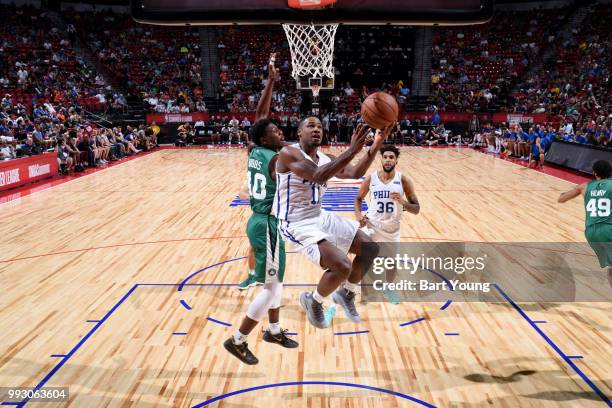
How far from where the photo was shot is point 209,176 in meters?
14.8

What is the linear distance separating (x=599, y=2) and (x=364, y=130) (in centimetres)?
3190

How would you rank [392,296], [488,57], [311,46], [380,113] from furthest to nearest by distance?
[488,57] → [311,46] → [392,296] → [380,113]

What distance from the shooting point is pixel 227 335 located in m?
4.74

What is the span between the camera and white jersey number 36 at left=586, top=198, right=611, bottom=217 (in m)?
5.18

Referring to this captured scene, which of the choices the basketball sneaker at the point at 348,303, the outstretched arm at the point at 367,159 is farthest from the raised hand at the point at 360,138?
the basketball sneaker at the point at 348,303

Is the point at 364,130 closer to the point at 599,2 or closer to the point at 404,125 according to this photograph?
the point at 404,125

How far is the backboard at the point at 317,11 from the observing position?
8.41 meters

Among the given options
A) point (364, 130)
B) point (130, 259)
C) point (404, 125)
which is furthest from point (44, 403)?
point (404, 125)

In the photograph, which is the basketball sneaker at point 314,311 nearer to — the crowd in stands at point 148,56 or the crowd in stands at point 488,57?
the crowd in stands at point 148,56

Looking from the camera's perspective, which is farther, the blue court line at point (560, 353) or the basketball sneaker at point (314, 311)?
the basketball sneaker at point (314, 311)

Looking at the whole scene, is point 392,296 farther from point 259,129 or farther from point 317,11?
point 317,11

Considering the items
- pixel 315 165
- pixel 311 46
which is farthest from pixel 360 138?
pixel 311 46

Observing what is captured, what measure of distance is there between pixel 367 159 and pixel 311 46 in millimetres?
6736

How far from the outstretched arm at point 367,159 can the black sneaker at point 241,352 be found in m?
1.52
